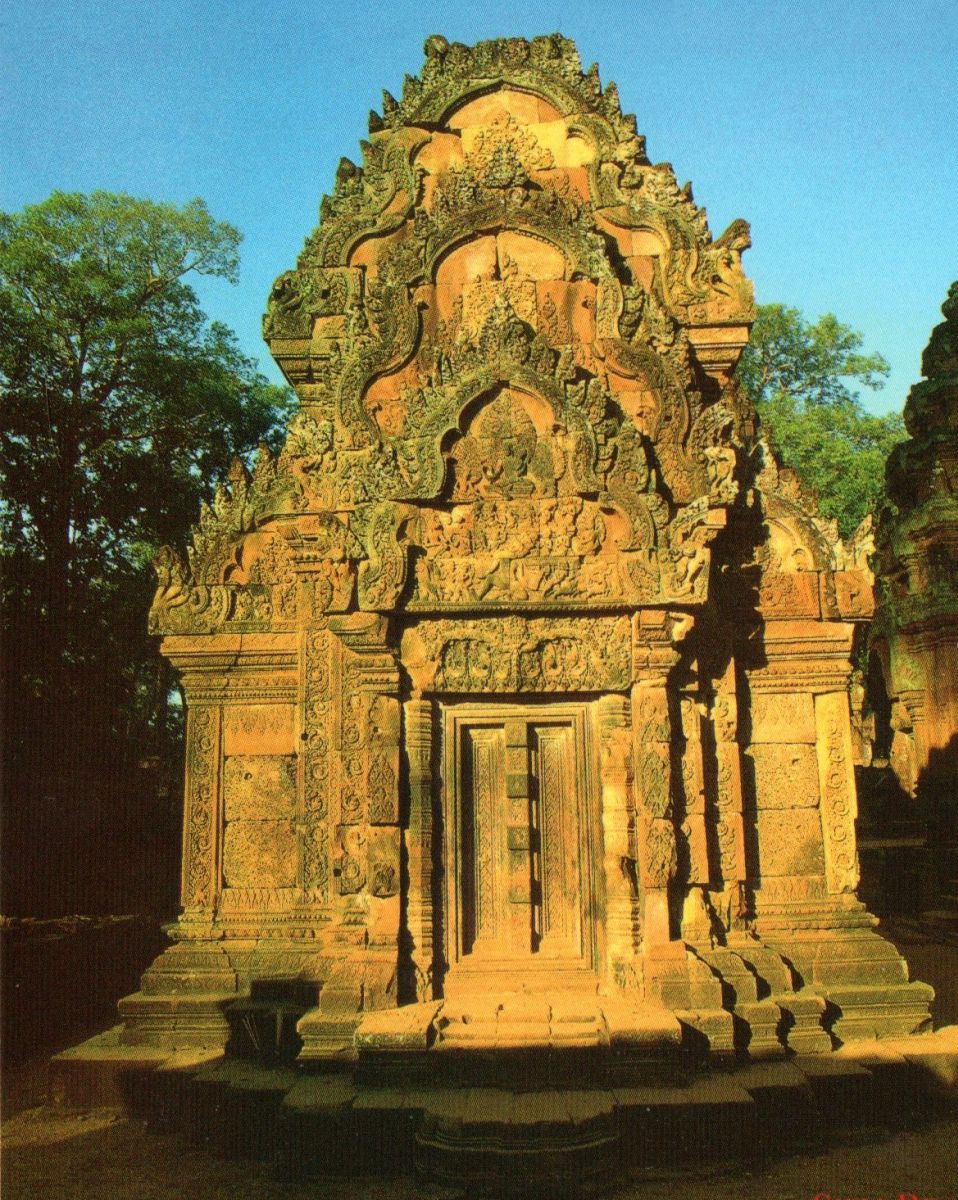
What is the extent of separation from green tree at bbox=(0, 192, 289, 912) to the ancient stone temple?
1264 cm

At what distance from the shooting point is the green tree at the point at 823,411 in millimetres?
24672

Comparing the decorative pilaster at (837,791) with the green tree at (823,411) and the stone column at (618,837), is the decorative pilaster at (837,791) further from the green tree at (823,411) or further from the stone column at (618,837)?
the green tree at (823,411)

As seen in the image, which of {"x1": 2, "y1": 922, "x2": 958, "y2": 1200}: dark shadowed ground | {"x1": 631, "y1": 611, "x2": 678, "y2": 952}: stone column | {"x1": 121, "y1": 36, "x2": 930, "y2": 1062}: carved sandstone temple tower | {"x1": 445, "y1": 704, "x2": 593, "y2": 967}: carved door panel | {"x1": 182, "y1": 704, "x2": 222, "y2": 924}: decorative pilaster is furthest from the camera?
{"x1": 182, "y1": 704, "x2": 222, "y2": 924}: decorative pilaster

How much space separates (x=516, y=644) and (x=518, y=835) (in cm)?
131

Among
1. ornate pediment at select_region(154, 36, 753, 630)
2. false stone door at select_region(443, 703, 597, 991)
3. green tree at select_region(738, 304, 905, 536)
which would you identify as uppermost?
green tree at select_region(738, 304, 905, 536)

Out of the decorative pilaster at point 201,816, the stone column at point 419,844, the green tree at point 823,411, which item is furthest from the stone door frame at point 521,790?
the green tree at point 823,411

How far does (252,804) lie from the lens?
7.96 metres

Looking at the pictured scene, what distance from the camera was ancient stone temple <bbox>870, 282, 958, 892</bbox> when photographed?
15570mm

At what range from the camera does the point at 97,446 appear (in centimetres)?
1975

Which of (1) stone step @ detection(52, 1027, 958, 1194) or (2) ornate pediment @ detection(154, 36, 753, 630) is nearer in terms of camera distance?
(1) stone step @ detection(52, 1027, 958, 1194)

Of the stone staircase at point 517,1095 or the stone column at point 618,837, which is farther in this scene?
the stone column at point 618,837

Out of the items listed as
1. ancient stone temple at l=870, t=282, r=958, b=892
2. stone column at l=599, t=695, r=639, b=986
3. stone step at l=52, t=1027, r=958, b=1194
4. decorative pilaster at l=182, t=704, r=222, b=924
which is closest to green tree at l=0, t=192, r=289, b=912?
decorative pilaster at l=182, t=704, r=222, b=924

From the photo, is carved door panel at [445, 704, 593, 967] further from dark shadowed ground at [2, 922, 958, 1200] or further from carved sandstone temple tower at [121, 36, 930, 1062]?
dark shadowed ground at [2, 922, 958, 1200]

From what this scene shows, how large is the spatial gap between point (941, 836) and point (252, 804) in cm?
1105
